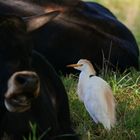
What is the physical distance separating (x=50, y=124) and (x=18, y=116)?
0.27 meters

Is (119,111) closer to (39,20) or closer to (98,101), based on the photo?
(98,101)

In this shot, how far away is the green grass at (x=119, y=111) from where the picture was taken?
5699 mm

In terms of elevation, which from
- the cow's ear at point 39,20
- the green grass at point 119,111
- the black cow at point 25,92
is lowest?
the green grass at point 119,111

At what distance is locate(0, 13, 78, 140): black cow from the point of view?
4.51 m

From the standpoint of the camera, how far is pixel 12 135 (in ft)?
16.6

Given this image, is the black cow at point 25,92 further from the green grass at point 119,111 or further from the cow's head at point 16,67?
the green grass at point 119,111

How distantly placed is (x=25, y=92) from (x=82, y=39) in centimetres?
354

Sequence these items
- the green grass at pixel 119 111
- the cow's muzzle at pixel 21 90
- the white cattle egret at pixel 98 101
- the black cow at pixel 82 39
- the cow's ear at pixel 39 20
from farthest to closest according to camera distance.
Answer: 1. the black cow at pixel 82 39
2. the white cattle egret at pixel 98 101
3. the green grass at pixel 119 111
4. the cow's ear at pixel 39 20
5. the cow's muzzle at pixel 21 90

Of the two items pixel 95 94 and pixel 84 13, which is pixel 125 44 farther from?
pixel 95 94

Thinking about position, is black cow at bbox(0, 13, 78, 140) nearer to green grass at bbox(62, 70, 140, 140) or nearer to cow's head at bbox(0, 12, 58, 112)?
cow's head at bbox(0, 12, 58, 112)

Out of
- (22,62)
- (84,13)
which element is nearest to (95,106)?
(22,62)

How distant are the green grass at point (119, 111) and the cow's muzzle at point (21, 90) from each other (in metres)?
1.12

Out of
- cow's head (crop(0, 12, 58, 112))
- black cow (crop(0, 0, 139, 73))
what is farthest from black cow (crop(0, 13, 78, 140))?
black cow (crop(0, 0, 139, 73))

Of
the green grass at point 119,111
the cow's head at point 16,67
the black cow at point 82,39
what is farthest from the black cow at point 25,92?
the black cow at point 82,39
